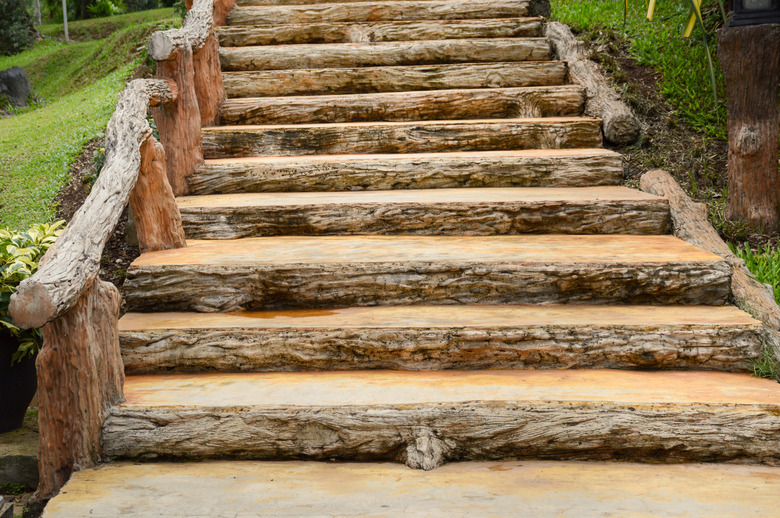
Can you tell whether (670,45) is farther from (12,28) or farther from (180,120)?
(12,28)

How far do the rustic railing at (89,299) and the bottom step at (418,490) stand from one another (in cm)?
13

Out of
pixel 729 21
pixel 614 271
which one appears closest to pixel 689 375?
pixel 614 271

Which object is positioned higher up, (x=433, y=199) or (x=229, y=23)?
(x=229, y=23)

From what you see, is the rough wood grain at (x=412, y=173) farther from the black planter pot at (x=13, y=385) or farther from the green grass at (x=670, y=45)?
the black planter pot at (x=13, y=385)

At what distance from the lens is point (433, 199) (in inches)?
105

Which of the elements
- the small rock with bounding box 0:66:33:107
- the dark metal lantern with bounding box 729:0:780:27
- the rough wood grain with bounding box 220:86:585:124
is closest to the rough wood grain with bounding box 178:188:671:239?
the dark metal lantern with bounding box 729:0:780:27

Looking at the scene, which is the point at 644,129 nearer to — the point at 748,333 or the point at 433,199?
the point at 433,199

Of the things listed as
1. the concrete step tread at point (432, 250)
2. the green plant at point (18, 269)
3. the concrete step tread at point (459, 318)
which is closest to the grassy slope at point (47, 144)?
the green plant at point (18, 269)

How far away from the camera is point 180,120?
290 cm

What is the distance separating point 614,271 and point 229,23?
3.38 m

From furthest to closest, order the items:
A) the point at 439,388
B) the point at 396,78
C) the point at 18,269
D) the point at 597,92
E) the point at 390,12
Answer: the point at 390,12
the point at 396,78
the point at 597,92
the point at 18,269
the point at 439,388

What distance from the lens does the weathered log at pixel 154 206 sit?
2348 millimetres

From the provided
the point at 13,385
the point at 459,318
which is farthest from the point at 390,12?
the point at 13,385

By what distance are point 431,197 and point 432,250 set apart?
0.43 metres
